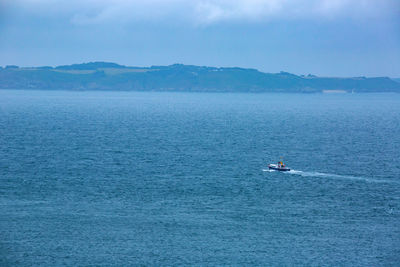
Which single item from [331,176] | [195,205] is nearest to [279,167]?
[331,176]

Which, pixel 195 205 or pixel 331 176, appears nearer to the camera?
pixel 195 205

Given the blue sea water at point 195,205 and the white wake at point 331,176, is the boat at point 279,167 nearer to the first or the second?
the white wake at point 331,176

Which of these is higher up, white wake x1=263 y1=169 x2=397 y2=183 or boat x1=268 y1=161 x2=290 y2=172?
boat x1=268 y1=161 x2=290 y2=172

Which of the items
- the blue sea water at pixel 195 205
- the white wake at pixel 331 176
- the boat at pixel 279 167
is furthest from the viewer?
the boat at pixel 279 167

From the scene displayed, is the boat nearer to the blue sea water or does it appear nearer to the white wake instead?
the white wake

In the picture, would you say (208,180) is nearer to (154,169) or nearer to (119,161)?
(154,169)

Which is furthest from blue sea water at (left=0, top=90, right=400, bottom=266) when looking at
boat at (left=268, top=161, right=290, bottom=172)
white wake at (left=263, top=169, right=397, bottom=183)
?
boat at (left=268, top=161, right=290, bottom=172)

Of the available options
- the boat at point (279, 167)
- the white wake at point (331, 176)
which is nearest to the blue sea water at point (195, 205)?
the white wake at point (331, 176)

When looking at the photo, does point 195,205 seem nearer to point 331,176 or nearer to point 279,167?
point 279,167

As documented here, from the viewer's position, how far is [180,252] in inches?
2393

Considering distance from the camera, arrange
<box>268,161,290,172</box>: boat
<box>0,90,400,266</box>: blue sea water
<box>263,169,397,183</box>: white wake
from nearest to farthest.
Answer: <box>0,90,400,266</box>: blue sea water, <box>263,169,397,183</box>: white wake, <box>268,161,290,172</box>: boat

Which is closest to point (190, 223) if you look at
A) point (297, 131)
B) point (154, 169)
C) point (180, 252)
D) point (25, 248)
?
point (180, 252)

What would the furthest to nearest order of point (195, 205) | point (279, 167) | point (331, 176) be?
point (279, 167) < point (331, 176) < point (195, 205)

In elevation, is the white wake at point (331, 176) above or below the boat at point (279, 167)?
below
